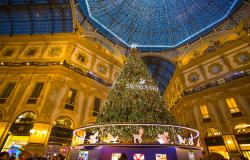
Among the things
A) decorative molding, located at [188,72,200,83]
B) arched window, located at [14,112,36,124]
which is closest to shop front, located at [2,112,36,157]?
arched window, located at [14,112,36,124]

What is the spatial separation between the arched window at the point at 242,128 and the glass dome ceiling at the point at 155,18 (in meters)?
14.7

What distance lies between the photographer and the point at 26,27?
23.2m

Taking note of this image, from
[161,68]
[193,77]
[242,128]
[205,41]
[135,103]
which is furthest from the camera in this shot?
[161,68]

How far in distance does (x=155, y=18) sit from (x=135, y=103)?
1872 cm

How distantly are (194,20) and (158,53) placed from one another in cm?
807

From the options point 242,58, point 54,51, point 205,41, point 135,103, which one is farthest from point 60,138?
point 205,41

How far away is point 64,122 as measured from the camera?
17.3 m

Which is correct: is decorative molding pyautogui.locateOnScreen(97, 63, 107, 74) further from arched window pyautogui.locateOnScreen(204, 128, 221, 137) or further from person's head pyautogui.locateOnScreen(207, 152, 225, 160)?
person's head pyautogui.locateOnScreen(207, 152, 225, 160)

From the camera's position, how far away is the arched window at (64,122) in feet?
55.2

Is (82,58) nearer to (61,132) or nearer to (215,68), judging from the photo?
(61,132)

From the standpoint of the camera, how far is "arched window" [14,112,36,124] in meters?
16.0

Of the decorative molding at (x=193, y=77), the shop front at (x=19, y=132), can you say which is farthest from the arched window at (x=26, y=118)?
the decorative molding at (x=193, y=77)

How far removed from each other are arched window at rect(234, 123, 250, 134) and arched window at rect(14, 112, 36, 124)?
22.6 m

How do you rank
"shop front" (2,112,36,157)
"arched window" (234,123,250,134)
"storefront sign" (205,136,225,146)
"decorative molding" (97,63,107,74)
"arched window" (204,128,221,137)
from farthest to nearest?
"decorative molding" (97,63,107,74) → "arched window" (204,128,221,137) → "storefront sign" (205,136,225,146) → "arched window" (234,123,250,134) → "shop front" (2,112,36,157)
